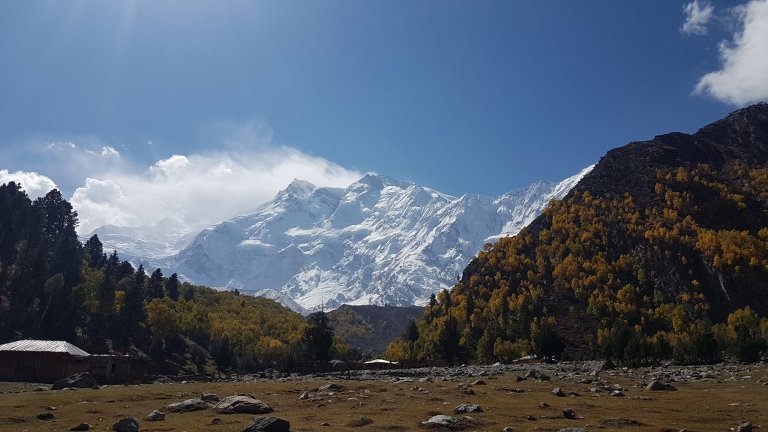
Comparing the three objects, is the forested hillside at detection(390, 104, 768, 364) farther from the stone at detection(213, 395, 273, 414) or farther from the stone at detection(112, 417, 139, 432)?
the stone at detection(112, 417, 139, 432)

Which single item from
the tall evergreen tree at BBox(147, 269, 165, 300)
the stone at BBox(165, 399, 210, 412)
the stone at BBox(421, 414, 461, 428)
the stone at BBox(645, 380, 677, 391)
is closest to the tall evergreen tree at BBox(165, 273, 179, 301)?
the tall evergreen tree at BBox(147, 269, 165, 300)

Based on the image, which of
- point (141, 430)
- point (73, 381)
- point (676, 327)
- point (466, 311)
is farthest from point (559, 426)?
point (466, 311)

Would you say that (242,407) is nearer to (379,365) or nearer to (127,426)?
(127,426)

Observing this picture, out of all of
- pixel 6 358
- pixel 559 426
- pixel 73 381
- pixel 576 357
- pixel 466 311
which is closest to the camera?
pixel 559 426

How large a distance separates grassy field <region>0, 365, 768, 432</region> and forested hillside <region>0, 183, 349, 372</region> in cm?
9310

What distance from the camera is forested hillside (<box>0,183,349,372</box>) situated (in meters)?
128

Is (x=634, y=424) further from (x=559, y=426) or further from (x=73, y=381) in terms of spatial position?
(x=73, y=381)

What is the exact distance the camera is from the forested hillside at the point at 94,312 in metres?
128

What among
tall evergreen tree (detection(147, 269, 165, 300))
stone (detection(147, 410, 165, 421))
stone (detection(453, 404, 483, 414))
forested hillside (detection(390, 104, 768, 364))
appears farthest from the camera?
tall evergreen tree (detection(147, 269, 165, 300))

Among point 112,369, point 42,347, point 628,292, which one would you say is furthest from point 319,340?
point 628,292

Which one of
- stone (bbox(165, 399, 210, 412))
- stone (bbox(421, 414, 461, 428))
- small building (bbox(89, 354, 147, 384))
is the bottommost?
small building (bbox(89, 354, 147, 384))

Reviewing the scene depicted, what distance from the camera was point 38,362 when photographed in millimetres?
71875

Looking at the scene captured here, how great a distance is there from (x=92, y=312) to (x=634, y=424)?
135811 millimetres

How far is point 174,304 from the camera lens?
163500 mm
